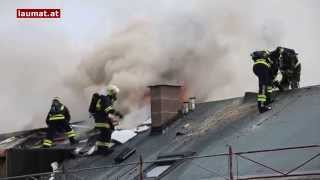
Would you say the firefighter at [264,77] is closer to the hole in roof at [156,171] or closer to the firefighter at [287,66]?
the firefighter at [287,66]

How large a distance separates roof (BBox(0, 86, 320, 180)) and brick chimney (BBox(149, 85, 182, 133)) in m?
0.23

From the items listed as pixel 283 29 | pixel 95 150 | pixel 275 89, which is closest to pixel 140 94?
pixel 283 29

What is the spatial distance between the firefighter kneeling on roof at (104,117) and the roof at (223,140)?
33 centimetres

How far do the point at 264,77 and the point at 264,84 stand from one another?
17 centimetres

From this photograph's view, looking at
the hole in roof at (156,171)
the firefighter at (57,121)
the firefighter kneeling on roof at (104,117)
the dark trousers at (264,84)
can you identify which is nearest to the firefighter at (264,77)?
the dark trousers at (264,84)

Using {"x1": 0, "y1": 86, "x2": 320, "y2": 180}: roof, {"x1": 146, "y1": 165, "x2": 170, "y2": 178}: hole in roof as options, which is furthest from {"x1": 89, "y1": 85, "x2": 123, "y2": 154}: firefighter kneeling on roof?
{"x1": 146, "y1": 165, "x2": 170, "y2": 178}: hole in roof

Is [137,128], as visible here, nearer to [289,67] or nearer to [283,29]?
[289,67]

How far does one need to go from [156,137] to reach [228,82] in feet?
28.8

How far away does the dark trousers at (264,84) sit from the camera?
19078 millimetres

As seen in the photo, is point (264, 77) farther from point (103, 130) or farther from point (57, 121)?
point (57, 121)

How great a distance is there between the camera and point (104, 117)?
71.9 ft

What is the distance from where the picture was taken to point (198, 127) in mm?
20734

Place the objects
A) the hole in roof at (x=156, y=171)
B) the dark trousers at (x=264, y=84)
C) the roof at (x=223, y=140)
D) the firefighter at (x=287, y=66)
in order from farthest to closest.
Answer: the firefighter at (x=287, y=66) → the dark trousers at (x=264, y=84) → the hole in roof at (x=156, y=171) → the roof at (x=223, y=140)

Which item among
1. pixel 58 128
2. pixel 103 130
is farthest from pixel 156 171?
→ pixel 58 128
